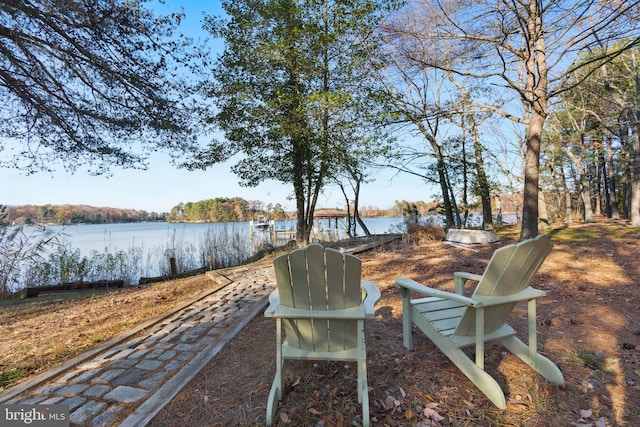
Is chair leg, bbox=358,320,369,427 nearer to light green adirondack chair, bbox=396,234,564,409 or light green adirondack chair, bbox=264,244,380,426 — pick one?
light green adirondack chair, bbox=264,244,380,426

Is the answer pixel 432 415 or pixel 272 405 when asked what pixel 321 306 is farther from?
pixel 432 415

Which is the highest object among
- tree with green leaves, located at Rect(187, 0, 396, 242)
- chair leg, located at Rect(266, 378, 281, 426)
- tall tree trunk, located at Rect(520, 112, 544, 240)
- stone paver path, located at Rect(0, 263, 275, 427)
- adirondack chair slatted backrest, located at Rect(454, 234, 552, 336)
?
tree with green leaves, located at Rect(187, 0, 396, 242)

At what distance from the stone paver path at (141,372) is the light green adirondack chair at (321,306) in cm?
72

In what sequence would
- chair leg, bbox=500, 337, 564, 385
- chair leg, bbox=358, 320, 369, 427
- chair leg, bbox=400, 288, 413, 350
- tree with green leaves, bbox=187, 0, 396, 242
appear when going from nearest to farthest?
chair leg, bbox=358, 320, 369, 427 < chair leg, bbox=500, 337, 564, 385 < chair leg, bbox=400, 288, 413, 350 < tree with green leaves, bbox=187, 0, 396, 242

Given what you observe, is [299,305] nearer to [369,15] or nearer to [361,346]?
[361,346]

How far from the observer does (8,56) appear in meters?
3.55

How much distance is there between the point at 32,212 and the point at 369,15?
7507 mm

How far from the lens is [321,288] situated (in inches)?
61.7

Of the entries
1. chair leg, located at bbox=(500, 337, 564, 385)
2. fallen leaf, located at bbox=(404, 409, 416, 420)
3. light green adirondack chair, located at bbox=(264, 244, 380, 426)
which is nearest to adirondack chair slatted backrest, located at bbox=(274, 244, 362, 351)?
light green adirondack chair, located at bbox=(264, 244, 380, 426)

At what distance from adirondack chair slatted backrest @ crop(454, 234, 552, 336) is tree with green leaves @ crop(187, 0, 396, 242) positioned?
16.2ft

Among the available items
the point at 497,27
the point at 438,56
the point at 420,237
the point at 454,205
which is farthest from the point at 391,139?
the point at 454,205

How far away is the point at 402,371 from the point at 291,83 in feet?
22.3

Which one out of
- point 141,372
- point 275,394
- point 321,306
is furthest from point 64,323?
Result: point 321,306

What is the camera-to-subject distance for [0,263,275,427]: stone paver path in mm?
1542
